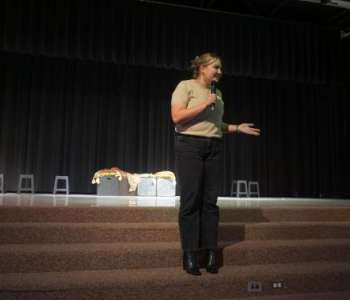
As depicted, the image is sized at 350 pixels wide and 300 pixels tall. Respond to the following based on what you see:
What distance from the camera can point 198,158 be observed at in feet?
7.68

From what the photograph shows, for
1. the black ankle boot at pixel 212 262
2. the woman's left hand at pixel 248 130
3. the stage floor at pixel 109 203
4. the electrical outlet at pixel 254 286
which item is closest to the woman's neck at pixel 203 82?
the woman's left hand at pixel 248 130

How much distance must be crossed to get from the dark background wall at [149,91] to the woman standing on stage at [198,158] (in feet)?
17.7

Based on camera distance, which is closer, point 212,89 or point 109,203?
point 212,89

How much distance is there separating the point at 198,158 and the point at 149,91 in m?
6.96

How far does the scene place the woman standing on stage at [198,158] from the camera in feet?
7.57

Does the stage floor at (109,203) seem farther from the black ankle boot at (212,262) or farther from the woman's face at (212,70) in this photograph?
the woman's face at (212,70)

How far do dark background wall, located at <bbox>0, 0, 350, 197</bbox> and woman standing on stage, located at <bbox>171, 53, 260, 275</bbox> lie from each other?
5.40 meters

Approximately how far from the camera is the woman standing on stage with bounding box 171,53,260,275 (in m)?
2.31

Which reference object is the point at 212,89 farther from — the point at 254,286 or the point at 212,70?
the point at 254,286

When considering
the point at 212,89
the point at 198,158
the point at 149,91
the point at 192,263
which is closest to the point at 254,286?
the point at 192,263

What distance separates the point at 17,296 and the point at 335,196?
9.01 meters

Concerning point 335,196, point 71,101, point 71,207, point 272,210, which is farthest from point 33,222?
point 335,196

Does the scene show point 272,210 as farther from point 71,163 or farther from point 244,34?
point 71,163

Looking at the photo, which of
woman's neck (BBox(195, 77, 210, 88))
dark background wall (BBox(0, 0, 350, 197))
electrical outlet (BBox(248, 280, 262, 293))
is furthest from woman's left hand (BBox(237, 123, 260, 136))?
dark background wall (BBox(0, 0, 350, 197))
